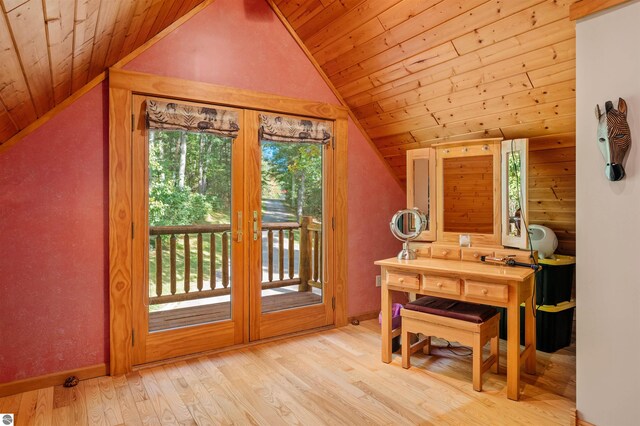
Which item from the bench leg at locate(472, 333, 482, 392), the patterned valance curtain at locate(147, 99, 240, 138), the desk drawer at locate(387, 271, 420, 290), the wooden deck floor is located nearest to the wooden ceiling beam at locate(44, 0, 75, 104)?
the patterned valance curtain at locate(147, 99, 240, 138)

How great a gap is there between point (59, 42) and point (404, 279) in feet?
7.93

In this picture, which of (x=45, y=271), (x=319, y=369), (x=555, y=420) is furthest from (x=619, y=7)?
(x=45, y=271)

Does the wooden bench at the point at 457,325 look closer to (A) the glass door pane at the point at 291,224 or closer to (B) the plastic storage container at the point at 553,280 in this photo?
(B) the plastic storage container at the point at 553,280

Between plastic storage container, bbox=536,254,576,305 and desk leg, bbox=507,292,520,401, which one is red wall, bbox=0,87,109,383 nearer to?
desk leg, bbox=507,292,520,401

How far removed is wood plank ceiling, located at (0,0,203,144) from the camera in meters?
1.18

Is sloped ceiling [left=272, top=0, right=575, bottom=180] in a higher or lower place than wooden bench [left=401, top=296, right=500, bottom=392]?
higher

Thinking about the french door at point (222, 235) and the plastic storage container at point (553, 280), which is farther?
the plastic storage container at point (553, 280)

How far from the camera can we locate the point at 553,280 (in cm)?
302

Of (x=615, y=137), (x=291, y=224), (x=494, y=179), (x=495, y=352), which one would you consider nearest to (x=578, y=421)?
(x=495, y=352)

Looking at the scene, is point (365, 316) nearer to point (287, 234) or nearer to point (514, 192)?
point (287, 234)

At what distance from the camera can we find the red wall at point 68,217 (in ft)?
7.95

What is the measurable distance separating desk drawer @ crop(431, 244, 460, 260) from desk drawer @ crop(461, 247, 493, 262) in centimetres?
5

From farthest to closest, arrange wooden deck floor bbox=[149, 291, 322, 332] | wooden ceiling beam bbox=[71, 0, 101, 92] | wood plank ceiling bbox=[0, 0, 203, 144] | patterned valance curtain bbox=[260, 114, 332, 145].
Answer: patterned valance curtain bbox=[260, 114, 332, 145] < wooden deck floor bbox=[149, 291, 322, 332] < wooden ceiling beam bbox=[71, 0, 101, 92] < wood plank ceiling bbox=[0, 0, 203, 144]

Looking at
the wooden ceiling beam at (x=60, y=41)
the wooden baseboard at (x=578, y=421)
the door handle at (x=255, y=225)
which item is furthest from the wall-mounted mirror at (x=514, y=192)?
the wooden ceiling beam at (x=60, y=41)
